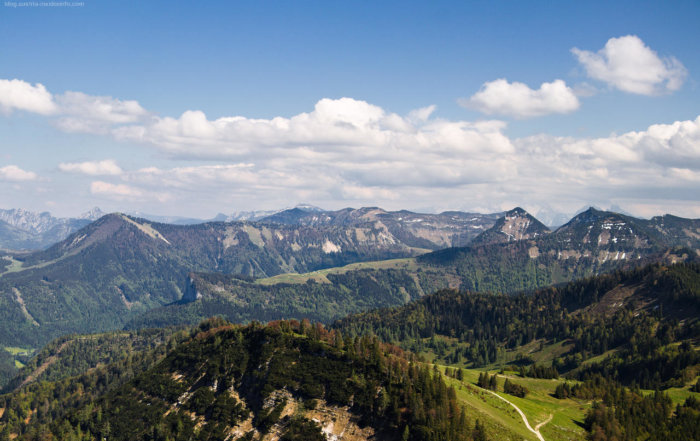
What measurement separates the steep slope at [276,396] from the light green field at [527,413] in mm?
10380

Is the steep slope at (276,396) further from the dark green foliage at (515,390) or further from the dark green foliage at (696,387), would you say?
the dark green foliage at (696,387)

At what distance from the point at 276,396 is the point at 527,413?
75.2 meters

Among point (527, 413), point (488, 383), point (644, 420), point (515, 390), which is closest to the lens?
point (644, 420)

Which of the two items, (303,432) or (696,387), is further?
(696,387)

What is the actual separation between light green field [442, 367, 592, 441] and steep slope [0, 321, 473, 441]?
1038cm

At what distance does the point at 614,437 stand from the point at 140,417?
15227 cm

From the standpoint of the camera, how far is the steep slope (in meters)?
116

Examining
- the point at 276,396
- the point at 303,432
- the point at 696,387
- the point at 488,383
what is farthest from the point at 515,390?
the point at 276,396

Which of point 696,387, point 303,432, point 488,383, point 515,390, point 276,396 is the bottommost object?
point 696,387

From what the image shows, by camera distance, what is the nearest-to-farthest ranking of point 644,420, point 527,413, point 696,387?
1. point 644,420
2. point 527,413
3. point 696,387

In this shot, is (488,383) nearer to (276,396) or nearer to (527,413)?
(527,413)

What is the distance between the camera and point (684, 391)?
574ft

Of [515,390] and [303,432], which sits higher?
[303,432]

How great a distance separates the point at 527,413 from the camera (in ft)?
455
